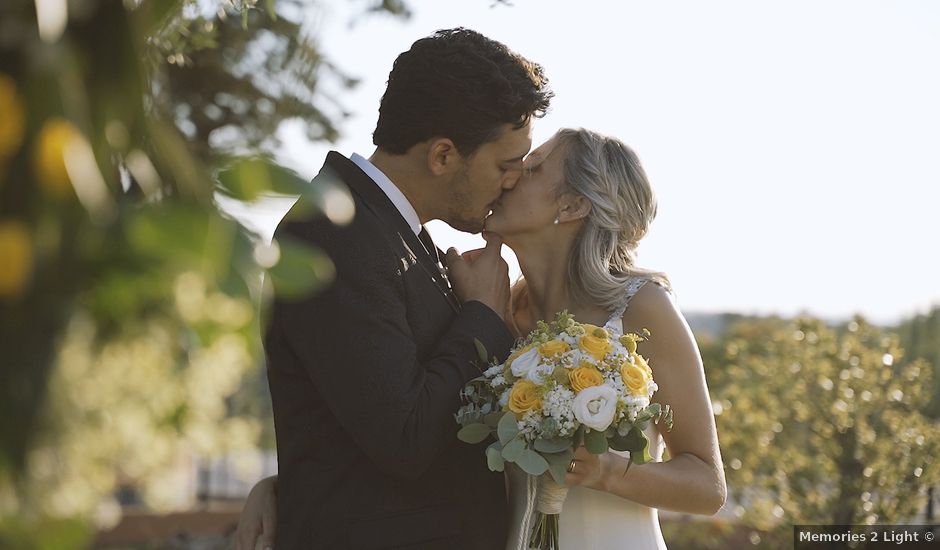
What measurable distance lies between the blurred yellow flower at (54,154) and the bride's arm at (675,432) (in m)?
2.72

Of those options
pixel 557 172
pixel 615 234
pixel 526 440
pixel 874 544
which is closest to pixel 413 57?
pixel 557 172

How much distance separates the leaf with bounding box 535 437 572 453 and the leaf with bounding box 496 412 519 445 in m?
0.07

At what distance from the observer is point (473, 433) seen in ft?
9.50

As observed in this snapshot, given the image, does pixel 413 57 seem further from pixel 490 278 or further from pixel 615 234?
pixel 615 234

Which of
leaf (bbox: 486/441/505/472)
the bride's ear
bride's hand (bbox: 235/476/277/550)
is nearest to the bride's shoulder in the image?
the bride's ear

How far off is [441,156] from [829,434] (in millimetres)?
6755

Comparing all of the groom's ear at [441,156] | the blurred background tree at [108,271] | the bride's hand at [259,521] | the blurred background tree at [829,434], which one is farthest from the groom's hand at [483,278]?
the blurred background tree at [829,434]

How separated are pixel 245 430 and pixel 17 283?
0.61 ft

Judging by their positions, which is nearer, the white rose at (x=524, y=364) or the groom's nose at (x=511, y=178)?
the white rose at (x=524, y=364)

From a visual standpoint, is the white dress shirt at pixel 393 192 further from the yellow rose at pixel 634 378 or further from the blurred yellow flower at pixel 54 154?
the blurred yellow flower at pixel 54 154

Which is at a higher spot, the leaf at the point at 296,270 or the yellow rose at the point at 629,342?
the leaf at the point at 296,270

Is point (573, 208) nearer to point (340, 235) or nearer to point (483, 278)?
point (483, 278)

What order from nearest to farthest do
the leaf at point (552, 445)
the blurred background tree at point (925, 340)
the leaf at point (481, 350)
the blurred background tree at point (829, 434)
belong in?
1. the leaf at point (552, 445)
2. the leaf at point (481, 350)
3. the blurred background tree at point (829, 434)
4. the blurred background tree at point (925, 340)

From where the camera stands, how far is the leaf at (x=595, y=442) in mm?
2945
